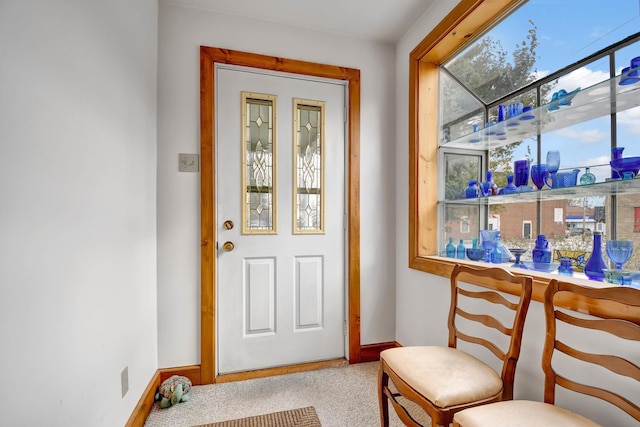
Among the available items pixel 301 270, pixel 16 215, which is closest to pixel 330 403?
pixel 301 270

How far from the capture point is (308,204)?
2.28 meters

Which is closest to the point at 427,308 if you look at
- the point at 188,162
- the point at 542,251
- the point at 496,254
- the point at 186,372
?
the point at 496,254

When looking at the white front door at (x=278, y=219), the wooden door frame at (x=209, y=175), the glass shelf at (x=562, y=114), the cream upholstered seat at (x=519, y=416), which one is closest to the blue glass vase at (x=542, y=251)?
the glass shelf at (x=562, y=114)

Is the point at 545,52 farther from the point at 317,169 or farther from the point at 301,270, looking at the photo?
the point at 301,270

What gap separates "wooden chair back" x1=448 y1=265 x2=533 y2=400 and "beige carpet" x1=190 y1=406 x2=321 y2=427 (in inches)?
33.8

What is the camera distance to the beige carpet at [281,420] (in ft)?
5.20

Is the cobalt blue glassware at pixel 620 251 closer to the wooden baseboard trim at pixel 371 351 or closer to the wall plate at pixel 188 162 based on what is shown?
the wooden baseboard trim at pixel 371 351

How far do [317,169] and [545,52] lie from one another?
156 cm

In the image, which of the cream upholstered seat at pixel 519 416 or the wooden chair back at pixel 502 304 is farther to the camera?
the wooden chair back at pixel 502 304

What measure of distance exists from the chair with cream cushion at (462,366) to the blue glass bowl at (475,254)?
282 millimetres

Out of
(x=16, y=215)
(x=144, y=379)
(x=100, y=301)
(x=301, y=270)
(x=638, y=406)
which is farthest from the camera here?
(x=301, y=270)

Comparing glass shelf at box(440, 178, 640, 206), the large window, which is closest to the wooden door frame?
the large window

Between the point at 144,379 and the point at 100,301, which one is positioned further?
the point at 144,379

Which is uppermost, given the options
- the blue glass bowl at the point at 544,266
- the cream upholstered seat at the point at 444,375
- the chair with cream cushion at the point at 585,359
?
the blue glass bowl at the point at 544,266
